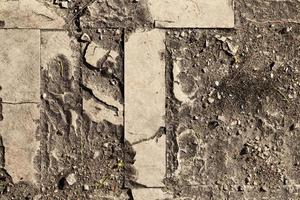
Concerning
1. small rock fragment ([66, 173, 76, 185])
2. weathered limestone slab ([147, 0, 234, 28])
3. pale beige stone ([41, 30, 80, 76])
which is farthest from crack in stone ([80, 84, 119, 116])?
weathered limestone slab ([147, 0, 234, 28])

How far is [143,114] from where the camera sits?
3623 mm

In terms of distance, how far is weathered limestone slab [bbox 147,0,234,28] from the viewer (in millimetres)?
3648

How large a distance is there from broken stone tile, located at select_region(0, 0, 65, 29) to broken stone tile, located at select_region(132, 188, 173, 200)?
124 centimetres

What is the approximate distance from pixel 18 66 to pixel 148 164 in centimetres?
110

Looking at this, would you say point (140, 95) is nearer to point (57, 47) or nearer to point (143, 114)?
point (143, 114)

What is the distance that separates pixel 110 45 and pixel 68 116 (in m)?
0.56

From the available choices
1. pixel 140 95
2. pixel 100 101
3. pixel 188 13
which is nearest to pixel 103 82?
pixel 100 101

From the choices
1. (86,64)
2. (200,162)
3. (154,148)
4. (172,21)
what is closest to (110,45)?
(86,64)

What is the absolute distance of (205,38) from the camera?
145 inches

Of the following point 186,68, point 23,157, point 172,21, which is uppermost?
point 172,21

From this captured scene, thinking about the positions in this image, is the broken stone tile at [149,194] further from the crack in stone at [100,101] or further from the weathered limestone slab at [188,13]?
the weathered limestone slab at [188,13]

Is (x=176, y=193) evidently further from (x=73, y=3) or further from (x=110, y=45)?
(x=73, y=3)

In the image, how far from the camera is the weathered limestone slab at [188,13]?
3.65 metres

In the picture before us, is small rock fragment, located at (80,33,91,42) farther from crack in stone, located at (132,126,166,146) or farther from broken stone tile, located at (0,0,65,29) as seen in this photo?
crack in stone, located at (132,126,166,146)
